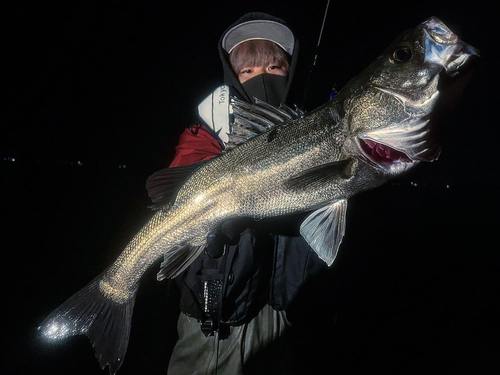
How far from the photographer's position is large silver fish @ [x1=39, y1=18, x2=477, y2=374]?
1.50 meters

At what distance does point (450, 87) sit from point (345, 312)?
4.45 m

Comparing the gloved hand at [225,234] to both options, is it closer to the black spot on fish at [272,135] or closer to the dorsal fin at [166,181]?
the dorsal fin at [166,181]

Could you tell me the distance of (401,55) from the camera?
1.54m

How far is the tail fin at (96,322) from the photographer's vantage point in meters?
1.98

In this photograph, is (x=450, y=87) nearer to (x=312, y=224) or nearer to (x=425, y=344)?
(x=312, y=224)

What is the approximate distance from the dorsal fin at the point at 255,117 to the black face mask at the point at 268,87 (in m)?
0.76

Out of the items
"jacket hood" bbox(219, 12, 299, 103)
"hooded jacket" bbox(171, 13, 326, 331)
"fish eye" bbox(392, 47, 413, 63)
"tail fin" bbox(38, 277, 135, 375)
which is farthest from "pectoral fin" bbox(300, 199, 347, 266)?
"jacket hood" bbox(219, 12, 299, 103)

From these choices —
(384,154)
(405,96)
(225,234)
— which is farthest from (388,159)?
(225,234)

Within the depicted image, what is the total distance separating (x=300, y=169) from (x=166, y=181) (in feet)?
3.06

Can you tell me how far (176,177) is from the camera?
1994 mm

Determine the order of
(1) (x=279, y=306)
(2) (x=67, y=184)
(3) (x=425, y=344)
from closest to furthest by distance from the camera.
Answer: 1. (1) (x=279, y=306)
2. (3) (x=425, y=344)
3. (2) (x=67, y=184)

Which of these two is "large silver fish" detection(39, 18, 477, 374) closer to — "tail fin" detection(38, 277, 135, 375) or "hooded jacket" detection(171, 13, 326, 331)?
"tail fin" detection(38, 277, 135, 375)

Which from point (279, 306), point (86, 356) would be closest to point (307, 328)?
point (279, 306)

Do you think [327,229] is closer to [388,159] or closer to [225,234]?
[388,159]
